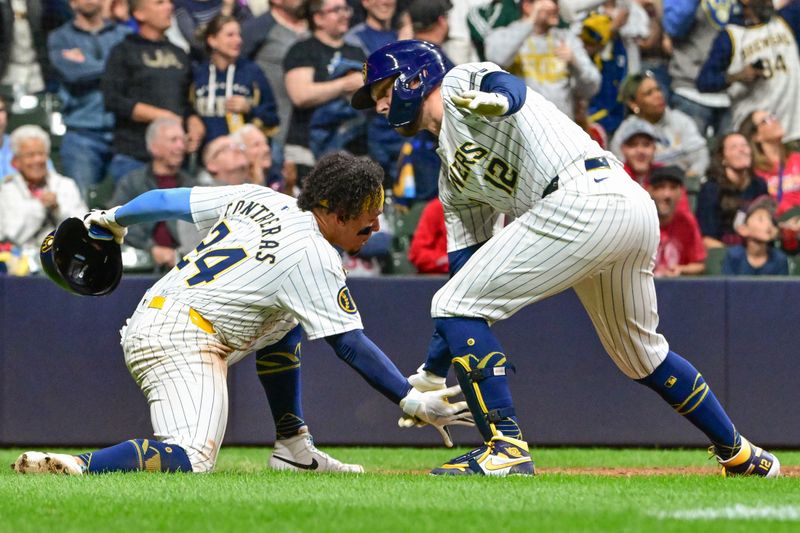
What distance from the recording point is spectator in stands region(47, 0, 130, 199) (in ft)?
23.3

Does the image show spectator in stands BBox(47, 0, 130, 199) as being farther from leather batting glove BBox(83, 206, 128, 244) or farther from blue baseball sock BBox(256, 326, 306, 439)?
blue baseball sock BBox(256, 326, 306, 439)

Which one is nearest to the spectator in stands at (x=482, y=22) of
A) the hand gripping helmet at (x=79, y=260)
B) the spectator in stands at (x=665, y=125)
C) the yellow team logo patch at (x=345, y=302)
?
the spectator in stands at (x=665, y=125)

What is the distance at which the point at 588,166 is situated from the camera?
3918 millimetres

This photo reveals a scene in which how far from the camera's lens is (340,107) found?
7355 mm

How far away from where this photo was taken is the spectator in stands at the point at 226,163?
23.6 feet

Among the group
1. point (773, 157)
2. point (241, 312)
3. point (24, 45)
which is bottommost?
point (241, 312)

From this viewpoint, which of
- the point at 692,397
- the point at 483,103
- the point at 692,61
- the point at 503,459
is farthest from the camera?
the point at 692,61

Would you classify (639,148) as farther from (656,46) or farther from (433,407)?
(433,407)

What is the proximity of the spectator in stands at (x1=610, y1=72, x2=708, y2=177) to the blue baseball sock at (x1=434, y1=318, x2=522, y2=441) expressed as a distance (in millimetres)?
3832

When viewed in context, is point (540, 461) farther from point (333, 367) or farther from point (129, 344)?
point (129, 344)

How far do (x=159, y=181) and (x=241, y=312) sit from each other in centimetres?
320

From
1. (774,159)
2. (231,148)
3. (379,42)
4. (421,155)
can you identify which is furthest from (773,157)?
(231,148)

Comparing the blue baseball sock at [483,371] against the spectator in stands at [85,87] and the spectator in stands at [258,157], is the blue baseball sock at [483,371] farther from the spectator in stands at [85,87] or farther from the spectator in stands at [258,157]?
the spectator in stands at [85,87]

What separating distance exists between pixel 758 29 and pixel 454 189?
14.2ft
